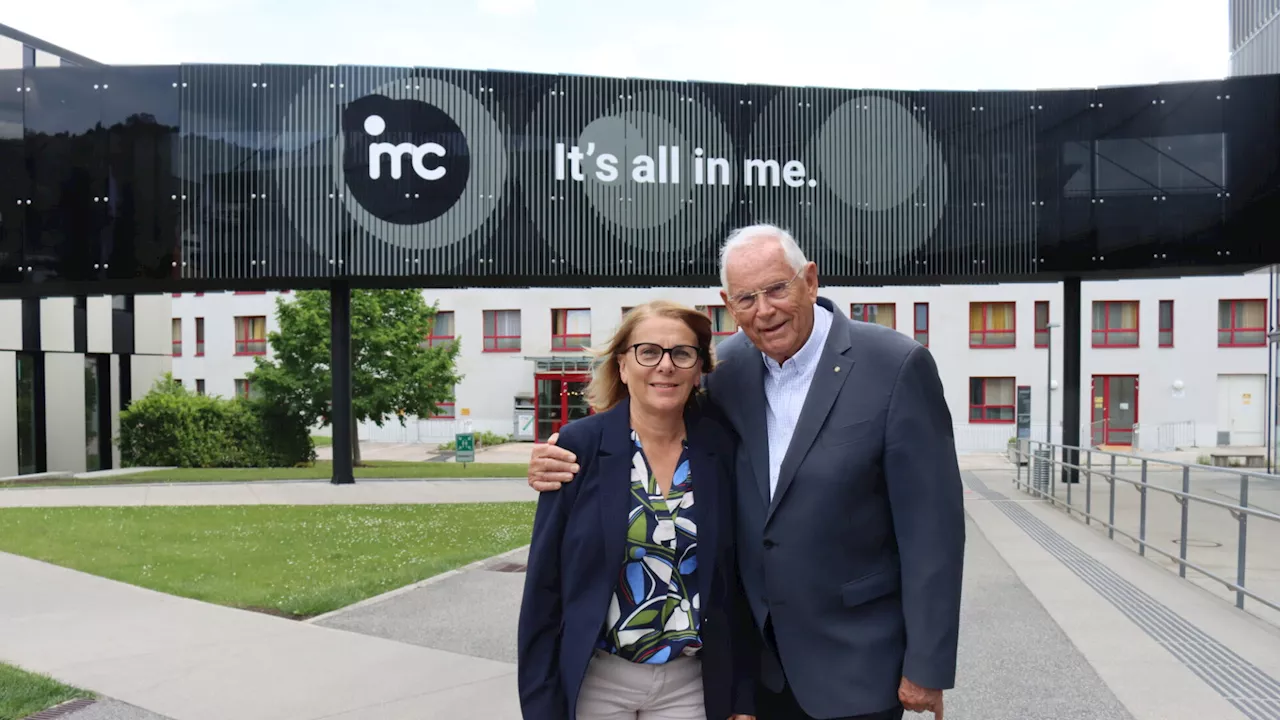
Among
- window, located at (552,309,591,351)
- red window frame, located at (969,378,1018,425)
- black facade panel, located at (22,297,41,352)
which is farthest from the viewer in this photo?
window, located at (552,309,591,351)

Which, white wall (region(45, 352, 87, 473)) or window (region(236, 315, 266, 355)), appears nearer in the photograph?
white wall (region(45, 352, 87, 473))

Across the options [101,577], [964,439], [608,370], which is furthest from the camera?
[964,439]

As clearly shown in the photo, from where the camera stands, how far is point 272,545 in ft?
32.9

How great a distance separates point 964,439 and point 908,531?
133 feet

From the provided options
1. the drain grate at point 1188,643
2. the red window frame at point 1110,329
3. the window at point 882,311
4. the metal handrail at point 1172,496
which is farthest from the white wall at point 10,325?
the red window frame at point 1110,329

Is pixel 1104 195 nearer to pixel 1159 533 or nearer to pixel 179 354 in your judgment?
pixel 1159 533

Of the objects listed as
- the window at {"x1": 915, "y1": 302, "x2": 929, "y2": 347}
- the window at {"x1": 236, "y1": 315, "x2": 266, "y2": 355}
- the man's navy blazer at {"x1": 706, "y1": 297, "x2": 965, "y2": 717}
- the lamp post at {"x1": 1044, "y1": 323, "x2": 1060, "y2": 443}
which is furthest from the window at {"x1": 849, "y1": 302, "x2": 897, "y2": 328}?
the man's navy blazer at {"x1": 706, "y1": 297, "x2": 965, "y2": 717}

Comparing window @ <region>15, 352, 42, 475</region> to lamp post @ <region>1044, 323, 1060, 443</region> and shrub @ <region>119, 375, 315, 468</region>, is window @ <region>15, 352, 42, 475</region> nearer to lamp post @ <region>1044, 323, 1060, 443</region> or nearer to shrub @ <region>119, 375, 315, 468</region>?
shrub @ <region>119, 375, 315, 468</region>

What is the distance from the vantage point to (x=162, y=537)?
10617mm

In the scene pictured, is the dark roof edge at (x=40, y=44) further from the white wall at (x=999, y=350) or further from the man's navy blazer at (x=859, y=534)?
the man's navy blazer at (x=859, y=534)

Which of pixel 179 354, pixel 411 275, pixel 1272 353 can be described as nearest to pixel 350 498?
pixel 411 275

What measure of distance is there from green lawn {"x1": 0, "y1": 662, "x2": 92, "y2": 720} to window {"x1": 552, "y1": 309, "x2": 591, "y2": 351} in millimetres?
41169

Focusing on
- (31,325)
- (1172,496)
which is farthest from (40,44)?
(1172,496)

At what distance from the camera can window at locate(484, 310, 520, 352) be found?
153 ft
